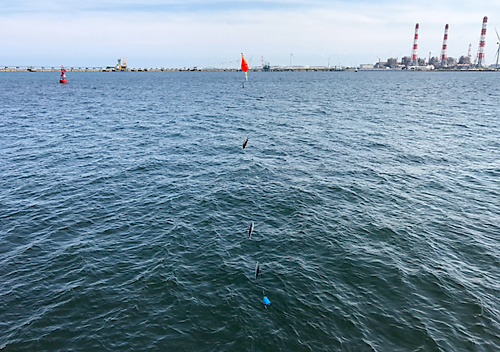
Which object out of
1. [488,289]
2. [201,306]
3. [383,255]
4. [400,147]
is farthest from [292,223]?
[400,147]

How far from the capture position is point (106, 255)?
827 inches

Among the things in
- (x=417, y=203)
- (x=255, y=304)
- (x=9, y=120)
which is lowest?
(x=255, y=304)

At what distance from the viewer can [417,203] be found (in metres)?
28.6

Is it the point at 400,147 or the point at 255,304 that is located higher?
the point at 400,147

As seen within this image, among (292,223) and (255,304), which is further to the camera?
(292,223)

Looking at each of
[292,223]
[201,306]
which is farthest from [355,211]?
[201,306]

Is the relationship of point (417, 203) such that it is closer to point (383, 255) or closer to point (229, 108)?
point (383, 255)

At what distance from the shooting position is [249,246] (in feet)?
74.1

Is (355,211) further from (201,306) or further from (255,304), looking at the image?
(201,306)

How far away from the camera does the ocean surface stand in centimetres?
1543

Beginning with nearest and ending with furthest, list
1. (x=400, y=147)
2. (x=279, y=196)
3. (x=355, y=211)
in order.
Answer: (x=355, y=211) → (x=279, y=196) → (x=400, y=147)

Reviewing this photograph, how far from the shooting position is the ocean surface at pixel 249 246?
15.4 m

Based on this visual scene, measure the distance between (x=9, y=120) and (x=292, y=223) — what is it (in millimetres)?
70736

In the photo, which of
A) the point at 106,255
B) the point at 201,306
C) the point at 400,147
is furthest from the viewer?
the point at 400,147
